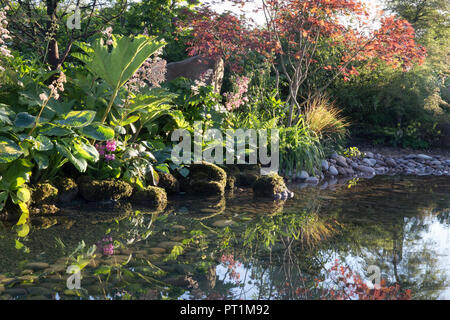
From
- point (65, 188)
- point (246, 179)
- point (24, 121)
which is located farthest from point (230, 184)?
point (24, 121)

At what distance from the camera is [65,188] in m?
4.14

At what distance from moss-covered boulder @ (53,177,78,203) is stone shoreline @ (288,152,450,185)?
3.55 metres

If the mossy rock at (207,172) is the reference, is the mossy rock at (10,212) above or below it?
below

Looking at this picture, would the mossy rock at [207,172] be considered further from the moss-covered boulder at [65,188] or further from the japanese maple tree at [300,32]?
the japanese maple tree at [300,32]

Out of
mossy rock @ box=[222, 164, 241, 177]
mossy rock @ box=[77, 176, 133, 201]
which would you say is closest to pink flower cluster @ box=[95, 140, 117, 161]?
mossy rock @ box=[77, 176, 133, 201]

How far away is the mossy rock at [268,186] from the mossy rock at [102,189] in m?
1.54

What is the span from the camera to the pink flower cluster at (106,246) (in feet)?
8.92

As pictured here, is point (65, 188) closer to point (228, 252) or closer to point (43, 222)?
point (43, 222)

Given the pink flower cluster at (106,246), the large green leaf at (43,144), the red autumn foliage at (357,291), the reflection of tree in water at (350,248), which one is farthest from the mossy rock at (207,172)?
the red autumn foliage at (357,291)
